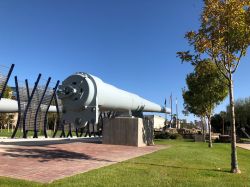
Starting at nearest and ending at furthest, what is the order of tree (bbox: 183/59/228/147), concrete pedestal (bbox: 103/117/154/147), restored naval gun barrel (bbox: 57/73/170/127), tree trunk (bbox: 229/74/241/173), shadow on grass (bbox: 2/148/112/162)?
tree trunk (bbox: 229/74/241/173) < shadow on grass (bbox: 2/148/112/162) < restored naval gun barrel (bbox: 57/73/170/127) < concrete pedestal (bbox: 103/117/154/147) < tree (bbox: 183/59/228/147)

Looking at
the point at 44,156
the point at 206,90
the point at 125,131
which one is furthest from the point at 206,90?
the point at 44,156

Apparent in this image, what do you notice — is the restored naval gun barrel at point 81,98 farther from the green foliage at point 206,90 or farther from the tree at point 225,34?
the green foliage at point 206,90

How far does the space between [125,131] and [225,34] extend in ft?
37.3

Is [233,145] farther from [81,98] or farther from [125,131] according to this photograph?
[125,131]

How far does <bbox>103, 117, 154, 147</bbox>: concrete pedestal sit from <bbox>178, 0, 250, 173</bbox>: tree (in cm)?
970

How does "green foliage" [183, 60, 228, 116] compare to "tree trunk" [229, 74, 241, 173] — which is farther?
"green foliage" [183, 60, 228, 116]

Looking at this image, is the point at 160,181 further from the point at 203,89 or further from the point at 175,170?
the point at 203,89

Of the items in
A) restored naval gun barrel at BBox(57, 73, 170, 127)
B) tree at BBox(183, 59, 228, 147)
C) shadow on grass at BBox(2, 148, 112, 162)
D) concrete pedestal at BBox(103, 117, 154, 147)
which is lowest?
shadow on grass at BBox(2, 148, 112, 162)

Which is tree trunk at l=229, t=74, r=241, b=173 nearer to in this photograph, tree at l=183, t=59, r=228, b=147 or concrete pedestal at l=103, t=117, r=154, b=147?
concrete pedestal at l=103, t=117, r=154, b=147

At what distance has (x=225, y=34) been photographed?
13.1 meters

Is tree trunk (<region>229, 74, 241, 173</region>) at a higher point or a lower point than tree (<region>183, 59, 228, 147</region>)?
lower

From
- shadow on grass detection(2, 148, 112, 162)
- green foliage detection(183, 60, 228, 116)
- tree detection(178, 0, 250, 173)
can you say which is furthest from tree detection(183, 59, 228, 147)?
shadow on grass detection(2, 148, 112, 162)

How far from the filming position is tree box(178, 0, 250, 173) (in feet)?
41.7

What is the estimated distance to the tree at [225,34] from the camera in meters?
12.7
